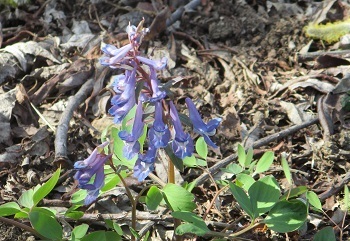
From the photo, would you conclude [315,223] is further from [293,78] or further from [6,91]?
[6,91]

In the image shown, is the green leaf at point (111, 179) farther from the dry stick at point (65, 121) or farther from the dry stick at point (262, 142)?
the dry stick at point (65, 121)

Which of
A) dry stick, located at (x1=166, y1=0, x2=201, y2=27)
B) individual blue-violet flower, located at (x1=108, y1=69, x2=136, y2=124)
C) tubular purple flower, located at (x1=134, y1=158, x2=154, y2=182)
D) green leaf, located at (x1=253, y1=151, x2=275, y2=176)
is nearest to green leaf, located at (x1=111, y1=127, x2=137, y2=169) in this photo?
tubular purple flower, located at (x1=134, y1=158, x2=154, y2=182)

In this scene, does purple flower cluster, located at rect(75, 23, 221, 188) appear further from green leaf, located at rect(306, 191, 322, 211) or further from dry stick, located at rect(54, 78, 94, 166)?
dry stick, located at rect(54, 78, 94, 166)

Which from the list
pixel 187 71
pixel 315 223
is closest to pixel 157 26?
pixel 187 71

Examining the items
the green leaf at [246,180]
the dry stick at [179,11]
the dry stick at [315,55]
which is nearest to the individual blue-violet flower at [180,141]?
the green leaf at [246,180]

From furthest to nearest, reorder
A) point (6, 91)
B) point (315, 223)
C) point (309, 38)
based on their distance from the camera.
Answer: point (309, 38)
point (6, 91)
point (315, 223)

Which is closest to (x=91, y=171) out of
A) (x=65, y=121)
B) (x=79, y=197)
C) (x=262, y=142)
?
(x=79, y=197)
